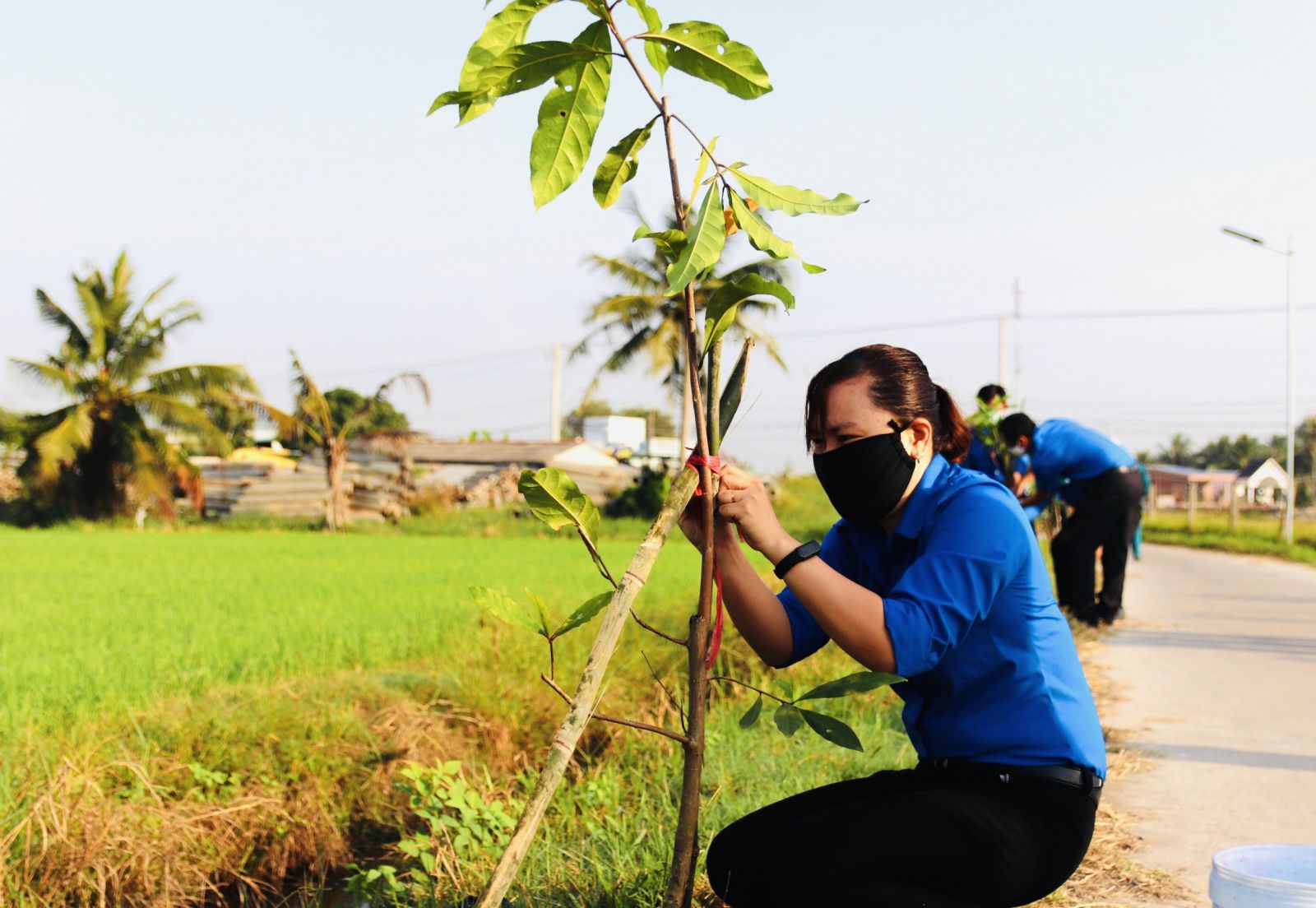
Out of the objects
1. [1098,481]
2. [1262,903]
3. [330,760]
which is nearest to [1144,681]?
[1098,481]

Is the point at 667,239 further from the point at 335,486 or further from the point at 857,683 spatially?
the point at 335,486

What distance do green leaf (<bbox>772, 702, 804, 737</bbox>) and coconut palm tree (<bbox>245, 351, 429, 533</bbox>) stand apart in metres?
23.1

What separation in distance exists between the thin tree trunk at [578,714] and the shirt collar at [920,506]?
0.62 meters

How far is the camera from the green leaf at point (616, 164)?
5.72 feet

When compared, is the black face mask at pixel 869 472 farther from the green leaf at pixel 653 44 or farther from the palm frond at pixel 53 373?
the palm frond at pixel 53 373

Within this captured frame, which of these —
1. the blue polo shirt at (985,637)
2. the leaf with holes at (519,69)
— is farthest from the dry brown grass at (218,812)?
the leaf with holes at (519,69)

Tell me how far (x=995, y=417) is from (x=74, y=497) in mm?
26483

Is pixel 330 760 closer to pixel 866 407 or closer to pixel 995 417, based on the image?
pixel 866 407

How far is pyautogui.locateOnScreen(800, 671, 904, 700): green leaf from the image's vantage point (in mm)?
1768

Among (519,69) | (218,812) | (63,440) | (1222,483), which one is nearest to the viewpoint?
(519,69)

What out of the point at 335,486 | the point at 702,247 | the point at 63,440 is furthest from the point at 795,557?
the point at 63,440

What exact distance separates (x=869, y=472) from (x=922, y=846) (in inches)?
25.5

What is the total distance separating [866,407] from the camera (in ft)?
6.82

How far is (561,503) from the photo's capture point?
1733 millimetres
